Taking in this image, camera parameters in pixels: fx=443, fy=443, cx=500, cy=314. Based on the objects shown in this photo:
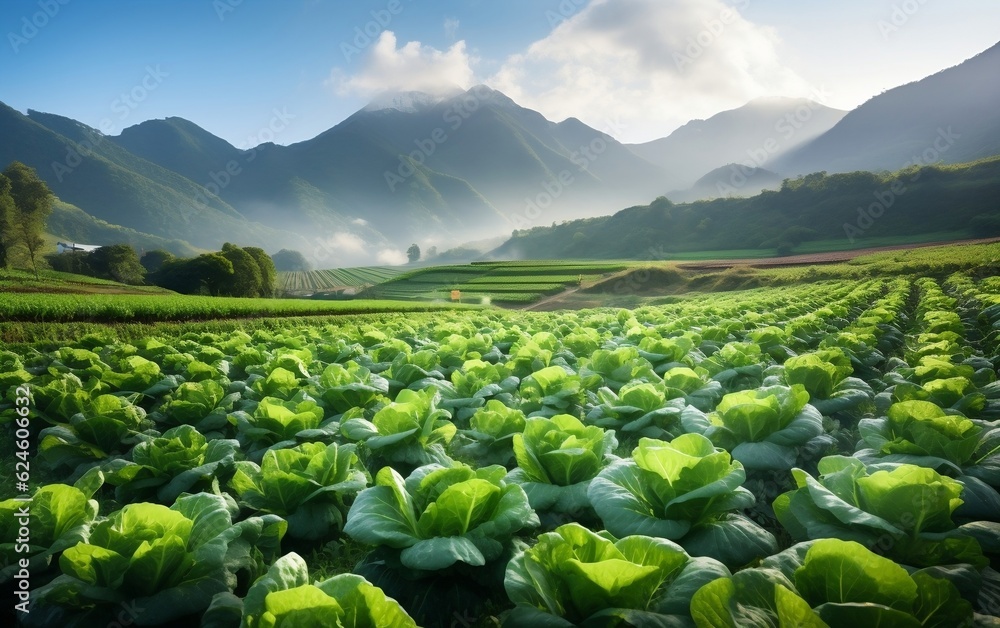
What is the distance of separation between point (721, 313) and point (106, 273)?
3198 inches

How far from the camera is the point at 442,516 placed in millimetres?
2174

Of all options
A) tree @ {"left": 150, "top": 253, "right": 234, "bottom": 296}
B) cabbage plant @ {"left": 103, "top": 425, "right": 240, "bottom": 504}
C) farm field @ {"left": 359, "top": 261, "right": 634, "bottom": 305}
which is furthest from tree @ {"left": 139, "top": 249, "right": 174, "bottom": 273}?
cabbage plant @ {"left": 103, "top": 425, "right": 240, "bottom": 504}

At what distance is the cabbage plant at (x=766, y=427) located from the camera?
3.06 m

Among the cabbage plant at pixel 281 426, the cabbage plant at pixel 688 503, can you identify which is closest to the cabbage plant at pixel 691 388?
the cabbage plant at pixel 688 503

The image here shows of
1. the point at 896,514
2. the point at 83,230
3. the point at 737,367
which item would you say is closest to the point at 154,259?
the point at 737,367

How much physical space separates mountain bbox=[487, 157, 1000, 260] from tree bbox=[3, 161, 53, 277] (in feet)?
307

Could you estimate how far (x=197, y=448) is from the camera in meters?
3.20

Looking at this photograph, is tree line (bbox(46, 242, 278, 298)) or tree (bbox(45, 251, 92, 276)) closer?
tree line (bbox(46, 242, 278, 298))

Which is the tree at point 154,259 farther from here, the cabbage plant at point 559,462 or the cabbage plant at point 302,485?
the cabbage plant at point 559,462

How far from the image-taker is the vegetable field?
1.58 metres

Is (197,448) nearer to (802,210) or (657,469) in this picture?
(657,469)

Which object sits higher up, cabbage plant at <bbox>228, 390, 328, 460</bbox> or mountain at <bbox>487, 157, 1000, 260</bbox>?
mountain at <bbox>487, 157, 1000, 260</bbox>

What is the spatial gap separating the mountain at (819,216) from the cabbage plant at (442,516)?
275 ft

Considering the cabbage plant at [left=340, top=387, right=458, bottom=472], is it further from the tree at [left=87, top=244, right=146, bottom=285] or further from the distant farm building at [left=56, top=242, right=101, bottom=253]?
the distant farm building at [left=56, top=242, right=101, bottom=253]
